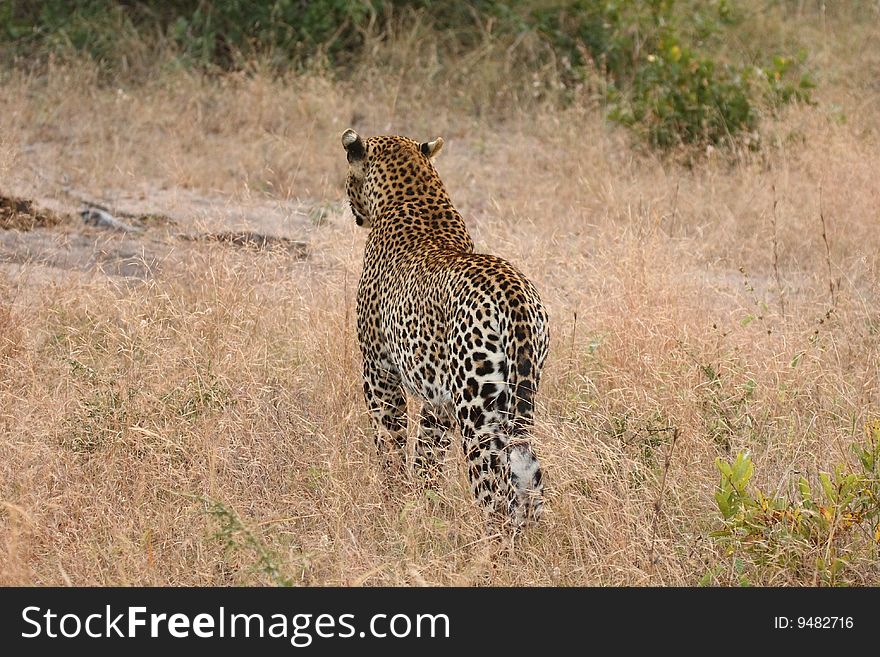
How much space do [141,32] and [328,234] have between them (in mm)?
4994

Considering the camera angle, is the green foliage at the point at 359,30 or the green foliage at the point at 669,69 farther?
the green foliage at the point at 359,30

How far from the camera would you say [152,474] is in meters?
5.35

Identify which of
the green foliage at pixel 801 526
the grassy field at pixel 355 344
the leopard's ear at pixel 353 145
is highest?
the leopard's ear at pixel 353 145

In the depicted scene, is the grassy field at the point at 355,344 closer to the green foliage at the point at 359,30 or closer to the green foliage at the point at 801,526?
the green foliage at the point at 801,526

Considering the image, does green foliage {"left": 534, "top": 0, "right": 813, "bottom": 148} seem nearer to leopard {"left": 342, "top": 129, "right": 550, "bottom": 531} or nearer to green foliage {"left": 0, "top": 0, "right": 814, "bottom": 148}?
green foliage {"left": 0, "top": 0, "right": 814, "bottom": 148}

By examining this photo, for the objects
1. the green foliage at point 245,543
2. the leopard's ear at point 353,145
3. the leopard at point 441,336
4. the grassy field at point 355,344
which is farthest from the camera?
the leopard's ear at point 353,145

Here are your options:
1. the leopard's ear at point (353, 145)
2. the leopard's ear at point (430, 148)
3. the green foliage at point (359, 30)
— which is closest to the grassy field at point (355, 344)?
the green foliage at point (359, 30)

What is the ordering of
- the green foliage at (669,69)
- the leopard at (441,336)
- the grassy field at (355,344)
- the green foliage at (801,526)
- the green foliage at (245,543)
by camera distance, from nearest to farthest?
the green foliage at (245,543), the leopard at (441,336), the green foliage at (801,526), the grassy field at (355,344), the green foliage at (669,69)

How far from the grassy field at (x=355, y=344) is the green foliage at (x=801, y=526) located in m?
0.02

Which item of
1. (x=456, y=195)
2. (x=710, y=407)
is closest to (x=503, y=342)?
(x=710, y=407)

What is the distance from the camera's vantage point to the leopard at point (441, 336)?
178 inches

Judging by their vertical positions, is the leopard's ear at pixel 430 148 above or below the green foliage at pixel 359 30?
above

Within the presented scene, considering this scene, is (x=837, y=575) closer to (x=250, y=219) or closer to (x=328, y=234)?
(x=328, y=234)

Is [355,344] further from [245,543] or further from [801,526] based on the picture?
[801,526]
